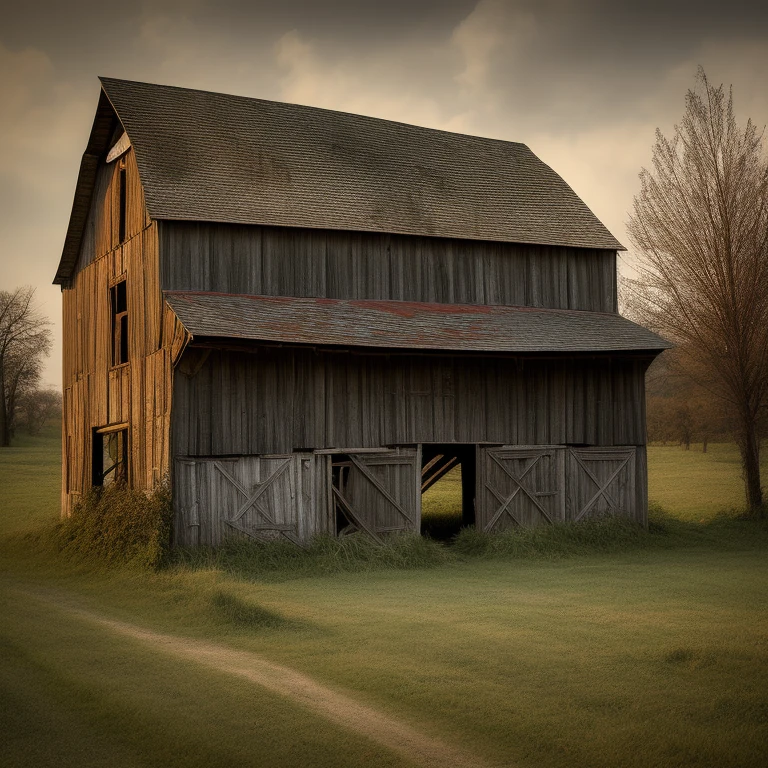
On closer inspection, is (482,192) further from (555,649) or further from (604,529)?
(555,649)

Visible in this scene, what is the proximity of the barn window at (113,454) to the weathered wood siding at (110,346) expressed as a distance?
23 centimetres

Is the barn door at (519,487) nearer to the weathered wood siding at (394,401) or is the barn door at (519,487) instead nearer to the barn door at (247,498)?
the weathered wood siding at (394,401)

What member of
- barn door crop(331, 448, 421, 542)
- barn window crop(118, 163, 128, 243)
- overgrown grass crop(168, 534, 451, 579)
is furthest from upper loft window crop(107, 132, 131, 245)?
overgrown grass crop(168, 534, 451, 579)

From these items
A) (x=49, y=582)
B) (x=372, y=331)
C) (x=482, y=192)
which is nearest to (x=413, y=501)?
(x=372, y=331)

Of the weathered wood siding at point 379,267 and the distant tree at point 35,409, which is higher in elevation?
the weathered wood siding at point 379,267

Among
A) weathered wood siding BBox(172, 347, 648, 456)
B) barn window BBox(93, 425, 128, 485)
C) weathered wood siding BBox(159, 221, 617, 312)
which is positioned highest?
weathered wood siding BBox(159, 221, 617, 312)

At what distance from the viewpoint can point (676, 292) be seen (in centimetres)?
3023

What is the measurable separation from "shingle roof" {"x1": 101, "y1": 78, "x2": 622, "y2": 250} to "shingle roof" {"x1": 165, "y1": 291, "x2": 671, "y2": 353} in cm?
207

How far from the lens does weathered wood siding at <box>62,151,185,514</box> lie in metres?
20.9

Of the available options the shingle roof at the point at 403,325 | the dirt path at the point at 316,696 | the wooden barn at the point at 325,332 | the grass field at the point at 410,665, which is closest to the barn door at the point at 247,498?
the wooden barn at the point at 325,332

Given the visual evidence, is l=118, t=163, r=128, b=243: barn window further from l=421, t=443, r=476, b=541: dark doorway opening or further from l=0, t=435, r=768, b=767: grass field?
l=421, t=443, r=476, b=541: dark doorway opening

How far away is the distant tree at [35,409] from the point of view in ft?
217

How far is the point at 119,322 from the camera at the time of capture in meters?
24.3

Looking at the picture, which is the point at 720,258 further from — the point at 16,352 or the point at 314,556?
the point at 16,352
